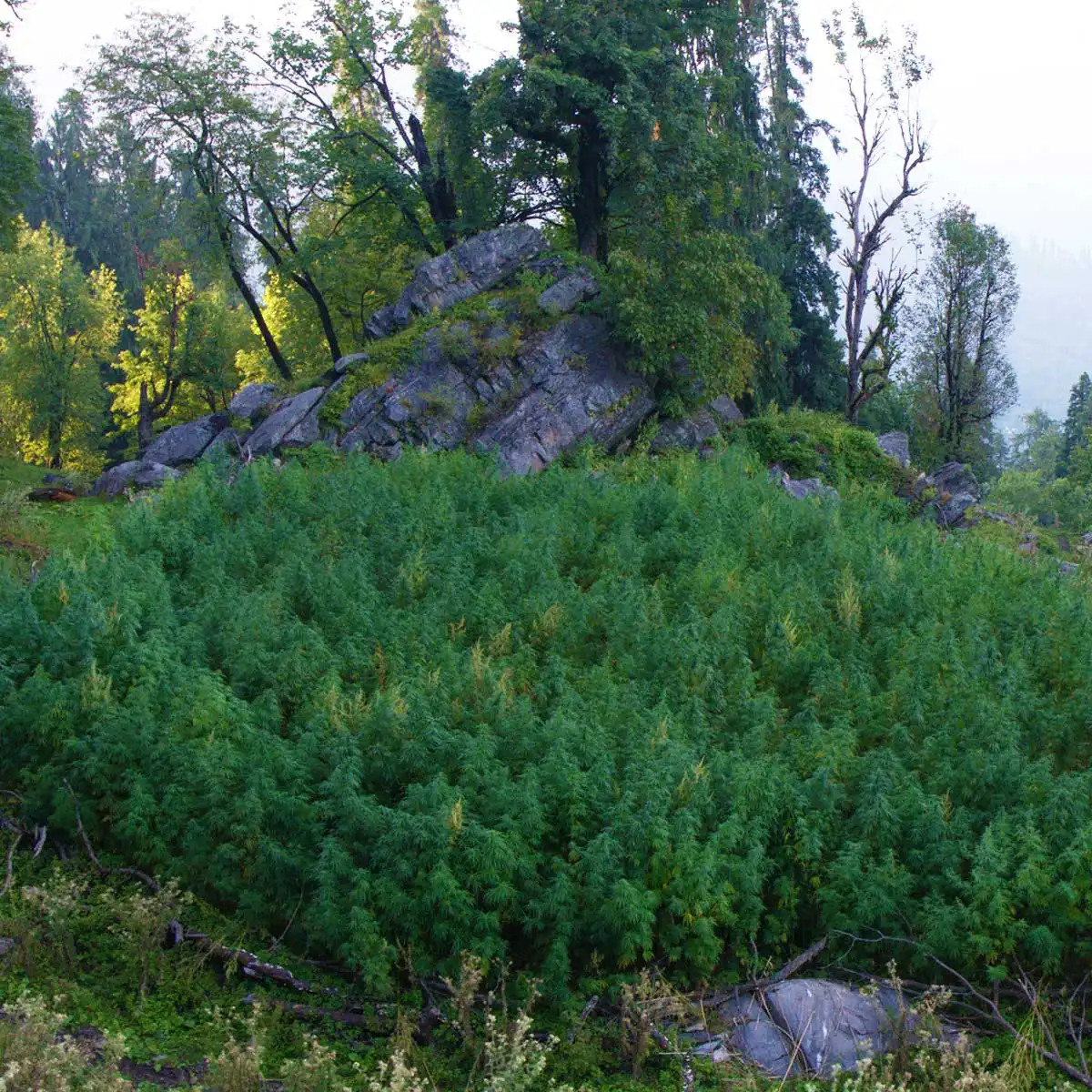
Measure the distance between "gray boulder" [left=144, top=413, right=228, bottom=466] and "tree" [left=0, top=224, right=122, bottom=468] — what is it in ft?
55.0

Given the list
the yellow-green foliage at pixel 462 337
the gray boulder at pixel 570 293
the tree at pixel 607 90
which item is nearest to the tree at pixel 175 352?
the yellow-green foliage at pixel 462 337

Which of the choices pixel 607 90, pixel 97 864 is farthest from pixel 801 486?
pixel 97 864

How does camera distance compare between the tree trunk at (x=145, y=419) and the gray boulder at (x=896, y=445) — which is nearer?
the gray boulder at (x=896, y=445)

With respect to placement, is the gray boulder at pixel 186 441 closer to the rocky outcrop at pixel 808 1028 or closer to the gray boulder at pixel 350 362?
the gray boulder at pixel 350 362

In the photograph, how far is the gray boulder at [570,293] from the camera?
72.2 feet

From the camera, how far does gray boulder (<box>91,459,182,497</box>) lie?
21.2 metres

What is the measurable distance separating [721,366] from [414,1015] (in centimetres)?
1738

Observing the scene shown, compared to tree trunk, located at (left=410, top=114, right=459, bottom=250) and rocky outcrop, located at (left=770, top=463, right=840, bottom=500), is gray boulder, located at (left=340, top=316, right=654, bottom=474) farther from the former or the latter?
tree trunk, located at (left=410, top=114, right=459, bottom=250)

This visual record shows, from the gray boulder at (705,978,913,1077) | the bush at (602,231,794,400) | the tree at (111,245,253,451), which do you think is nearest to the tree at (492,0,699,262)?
the bush at (602,231,794,400)

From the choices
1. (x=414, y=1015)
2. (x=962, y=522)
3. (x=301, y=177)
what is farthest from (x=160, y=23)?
(x=414, y=1015)

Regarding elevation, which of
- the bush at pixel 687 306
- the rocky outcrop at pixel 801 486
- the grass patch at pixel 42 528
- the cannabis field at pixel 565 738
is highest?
the bush at pixel 687 306

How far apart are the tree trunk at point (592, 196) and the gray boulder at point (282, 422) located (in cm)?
710

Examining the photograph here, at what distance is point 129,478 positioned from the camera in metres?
21.6

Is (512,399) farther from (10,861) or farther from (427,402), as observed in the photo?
(10,861)
